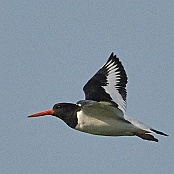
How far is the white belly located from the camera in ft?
32.8

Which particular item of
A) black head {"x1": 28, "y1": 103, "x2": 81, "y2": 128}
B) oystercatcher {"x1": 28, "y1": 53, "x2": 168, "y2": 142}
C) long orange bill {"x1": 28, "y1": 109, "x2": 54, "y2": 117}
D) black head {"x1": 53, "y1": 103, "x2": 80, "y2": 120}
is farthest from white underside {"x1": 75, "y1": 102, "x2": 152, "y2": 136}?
long orange bill {"x1": 28, "y1": 109, "x2": 54, "y2": 117}

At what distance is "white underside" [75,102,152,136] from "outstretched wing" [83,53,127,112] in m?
0.27

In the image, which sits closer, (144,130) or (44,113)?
(144,130)

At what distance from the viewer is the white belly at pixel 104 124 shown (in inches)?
393

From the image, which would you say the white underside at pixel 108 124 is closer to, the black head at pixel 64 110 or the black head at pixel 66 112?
the black head at pixel 66 112

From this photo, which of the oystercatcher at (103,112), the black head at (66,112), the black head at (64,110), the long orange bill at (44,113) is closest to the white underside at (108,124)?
the oystercatcher at (103,112)

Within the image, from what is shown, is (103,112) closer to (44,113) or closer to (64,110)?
(64,110)

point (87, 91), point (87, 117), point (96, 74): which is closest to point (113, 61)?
point (96, 74)

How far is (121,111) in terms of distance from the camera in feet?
32.6

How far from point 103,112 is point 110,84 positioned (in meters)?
1.43

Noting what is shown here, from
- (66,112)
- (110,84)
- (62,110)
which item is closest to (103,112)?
(66,112)

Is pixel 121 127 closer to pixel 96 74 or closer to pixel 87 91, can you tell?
pixel 87 91

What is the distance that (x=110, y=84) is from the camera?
36.8 ft

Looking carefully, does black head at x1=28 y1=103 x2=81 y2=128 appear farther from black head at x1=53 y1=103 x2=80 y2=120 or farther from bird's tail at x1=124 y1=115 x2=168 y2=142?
bird's tail at x1=124 y1=115 x2=168 y2=142
